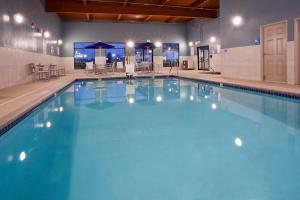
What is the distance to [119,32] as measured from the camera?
19203 millimetres

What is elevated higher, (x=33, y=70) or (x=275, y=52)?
(x=275, y=52)

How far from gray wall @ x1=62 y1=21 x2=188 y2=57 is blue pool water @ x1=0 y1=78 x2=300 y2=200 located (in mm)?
13646

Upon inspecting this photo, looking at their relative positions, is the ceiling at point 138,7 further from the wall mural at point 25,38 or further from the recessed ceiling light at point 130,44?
the recessed ceiling light at point 130,44

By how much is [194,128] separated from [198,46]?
15627mm

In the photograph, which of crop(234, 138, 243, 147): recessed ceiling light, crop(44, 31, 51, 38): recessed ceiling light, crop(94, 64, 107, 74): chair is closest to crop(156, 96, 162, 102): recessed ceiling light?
crop(234, 138, 243, 147): recessed ceiling light

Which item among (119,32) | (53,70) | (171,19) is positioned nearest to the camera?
(53,70)

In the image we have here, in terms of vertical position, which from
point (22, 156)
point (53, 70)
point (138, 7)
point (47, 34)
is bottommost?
point (22, 156)

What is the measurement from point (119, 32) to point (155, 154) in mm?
16952

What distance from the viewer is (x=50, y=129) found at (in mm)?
4375

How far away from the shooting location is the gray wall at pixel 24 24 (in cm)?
770

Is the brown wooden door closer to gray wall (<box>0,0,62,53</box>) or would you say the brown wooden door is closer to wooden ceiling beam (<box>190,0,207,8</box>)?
wooden ceiling beam (<box>190,0,207,8</box>)

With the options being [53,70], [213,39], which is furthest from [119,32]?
[53,70]

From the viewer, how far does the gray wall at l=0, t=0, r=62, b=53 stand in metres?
7.70

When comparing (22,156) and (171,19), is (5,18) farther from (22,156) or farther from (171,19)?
(171,19)
